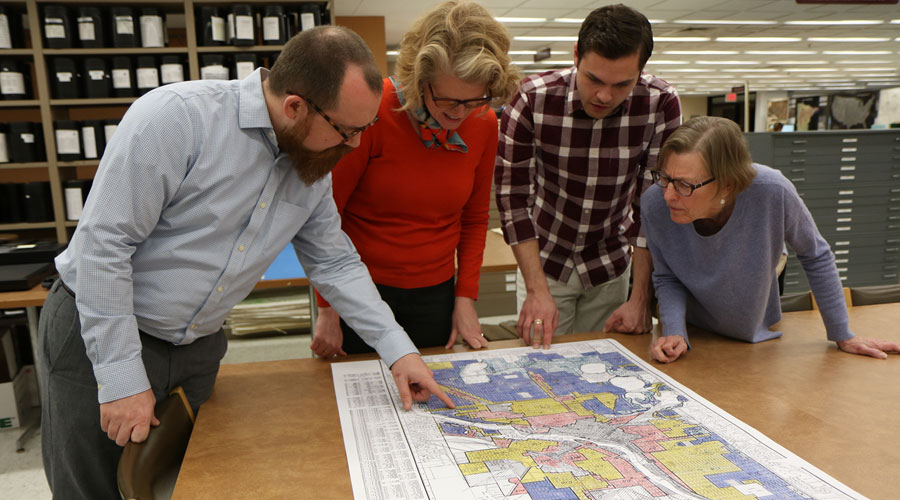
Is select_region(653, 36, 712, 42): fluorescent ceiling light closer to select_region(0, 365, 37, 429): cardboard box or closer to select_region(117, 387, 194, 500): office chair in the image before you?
select_region(0, 365, 37, 429): cardboard box

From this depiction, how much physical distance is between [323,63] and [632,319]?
1.02 m

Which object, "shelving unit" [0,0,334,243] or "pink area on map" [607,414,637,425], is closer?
"pink area on map" [607,414,637,425]

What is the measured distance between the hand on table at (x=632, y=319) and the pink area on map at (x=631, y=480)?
686mm

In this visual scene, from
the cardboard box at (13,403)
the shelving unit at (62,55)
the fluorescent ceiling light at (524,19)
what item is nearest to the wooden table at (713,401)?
the cardboard box at (13,403)

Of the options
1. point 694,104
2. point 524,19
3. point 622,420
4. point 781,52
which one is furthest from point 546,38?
point 694,104

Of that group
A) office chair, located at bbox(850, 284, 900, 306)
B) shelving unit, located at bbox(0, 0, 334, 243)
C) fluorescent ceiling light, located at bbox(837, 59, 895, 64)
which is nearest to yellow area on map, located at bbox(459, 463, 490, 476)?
office chair, located at bbox(850, 284, 900, 306)

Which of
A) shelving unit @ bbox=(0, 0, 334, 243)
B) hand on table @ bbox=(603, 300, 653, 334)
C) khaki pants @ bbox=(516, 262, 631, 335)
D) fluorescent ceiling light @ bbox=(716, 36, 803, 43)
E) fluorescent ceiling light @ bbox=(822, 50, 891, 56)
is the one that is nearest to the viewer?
hand on table @ bbox=(603, 300, 653, 334)

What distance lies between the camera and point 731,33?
9.19 metres

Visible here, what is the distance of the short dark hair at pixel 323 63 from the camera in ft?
3.28

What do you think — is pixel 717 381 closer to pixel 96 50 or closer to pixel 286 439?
pixel 286 439

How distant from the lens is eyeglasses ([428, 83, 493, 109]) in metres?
1.27

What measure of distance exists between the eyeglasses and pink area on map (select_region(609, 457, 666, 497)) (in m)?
0.77

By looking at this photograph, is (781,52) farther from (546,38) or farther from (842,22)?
(546,38)

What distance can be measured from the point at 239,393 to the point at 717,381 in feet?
3.23
